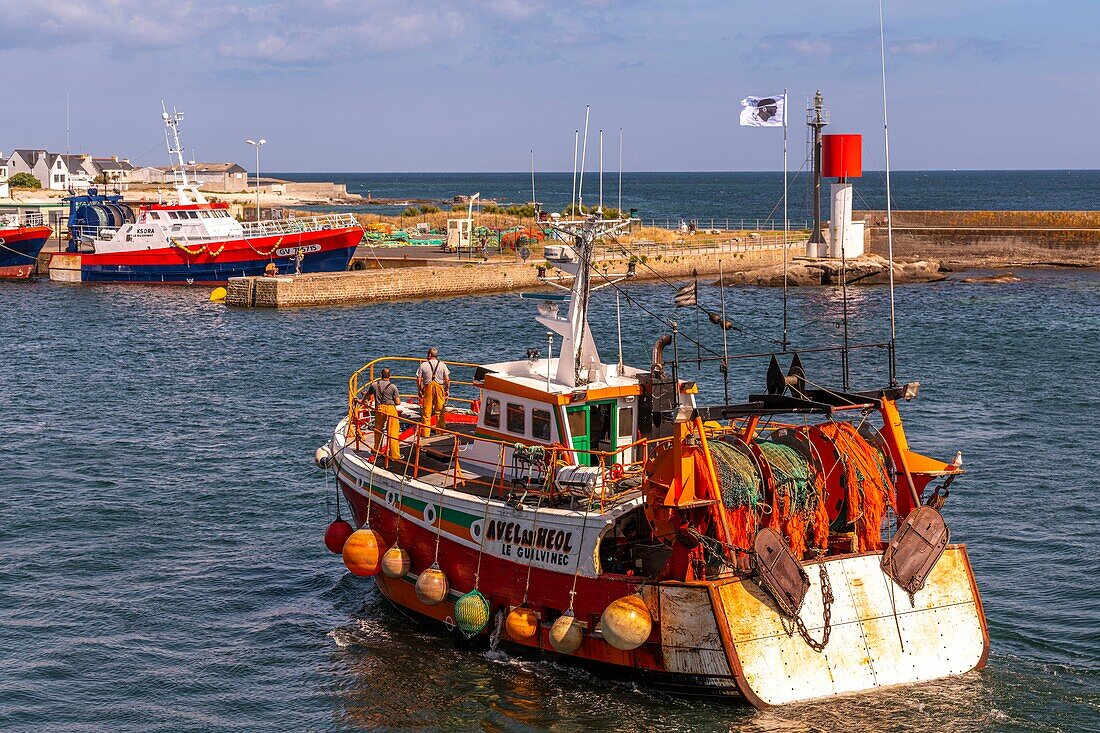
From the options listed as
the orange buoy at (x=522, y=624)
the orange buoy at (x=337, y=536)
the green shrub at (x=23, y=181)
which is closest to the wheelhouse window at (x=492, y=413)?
the orange buoy at (x=522, y=624)

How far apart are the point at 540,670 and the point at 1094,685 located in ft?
24.3

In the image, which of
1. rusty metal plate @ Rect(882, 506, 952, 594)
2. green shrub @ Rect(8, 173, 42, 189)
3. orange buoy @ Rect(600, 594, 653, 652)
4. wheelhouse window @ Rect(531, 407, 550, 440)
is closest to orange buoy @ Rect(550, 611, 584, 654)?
orange buoy @ Rect(600, 594, 653, 652)

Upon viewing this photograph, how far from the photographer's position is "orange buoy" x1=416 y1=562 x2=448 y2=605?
17984mm

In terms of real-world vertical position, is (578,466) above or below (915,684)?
above

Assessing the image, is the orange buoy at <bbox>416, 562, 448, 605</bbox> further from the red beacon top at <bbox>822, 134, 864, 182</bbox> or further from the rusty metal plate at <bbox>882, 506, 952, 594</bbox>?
the red beacon top at <bbox>822, 134, 864, 182</bbox>

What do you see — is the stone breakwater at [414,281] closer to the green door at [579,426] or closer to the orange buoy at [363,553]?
the orange buoy at [363,553]

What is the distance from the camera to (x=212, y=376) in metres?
41.6

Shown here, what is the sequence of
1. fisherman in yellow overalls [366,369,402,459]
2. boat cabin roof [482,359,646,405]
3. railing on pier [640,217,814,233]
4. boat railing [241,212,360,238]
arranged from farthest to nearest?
1. railing on pier [640,217,814,233]
2. boat railing [241,212,360,238]
3. fisherman in yellow overalls [366,369,402,459]
4. boat cabin roof [482,359,646,405]

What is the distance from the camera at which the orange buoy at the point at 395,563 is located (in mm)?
18719

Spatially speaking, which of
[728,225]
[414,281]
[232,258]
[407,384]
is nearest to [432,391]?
[407,384]

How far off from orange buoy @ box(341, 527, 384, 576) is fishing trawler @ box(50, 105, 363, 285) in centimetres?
4580

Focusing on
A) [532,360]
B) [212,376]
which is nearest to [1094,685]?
[532,360]

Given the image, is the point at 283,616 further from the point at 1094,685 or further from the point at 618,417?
the point at 1094,685

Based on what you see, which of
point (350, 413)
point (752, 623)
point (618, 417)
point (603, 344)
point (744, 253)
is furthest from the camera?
point (744, 253)
